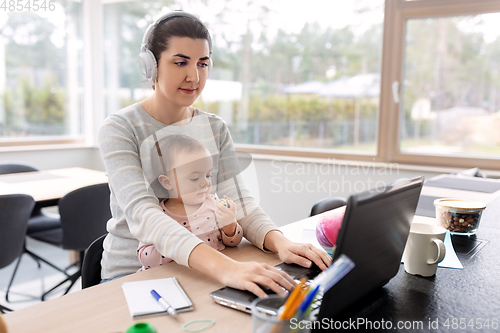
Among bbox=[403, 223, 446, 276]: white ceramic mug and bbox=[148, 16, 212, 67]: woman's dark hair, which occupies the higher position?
bbox=[148, 16, 212, 67]: woman's dark hair

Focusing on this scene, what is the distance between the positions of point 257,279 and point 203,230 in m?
0.33

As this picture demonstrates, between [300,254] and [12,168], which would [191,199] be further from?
[12,168]

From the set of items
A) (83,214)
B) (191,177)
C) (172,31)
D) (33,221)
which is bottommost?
(33,221)

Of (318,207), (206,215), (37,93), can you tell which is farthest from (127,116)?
(37,93)

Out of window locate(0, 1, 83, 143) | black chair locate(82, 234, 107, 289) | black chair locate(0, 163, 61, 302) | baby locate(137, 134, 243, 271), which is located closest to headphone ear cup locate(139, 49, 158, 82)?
baby locate(137, 134, 243, 271)

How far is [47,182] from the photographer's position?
2.46 meters

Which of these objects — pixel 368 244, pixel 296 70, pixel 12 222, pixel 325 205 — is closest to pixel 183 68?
pixel 368 244

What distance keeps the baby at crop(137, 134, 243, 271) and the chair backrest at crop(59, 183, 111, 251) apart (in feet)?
3.82

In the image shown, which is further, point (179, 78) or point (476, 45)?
point (476, 45)

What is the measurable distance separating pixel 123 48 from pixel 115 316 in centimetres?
404

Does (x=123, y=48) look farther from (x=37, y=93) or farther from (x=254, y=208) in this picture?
(x=254, y=208)

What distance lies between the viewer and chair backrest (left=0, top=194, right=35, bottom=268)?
182 cm

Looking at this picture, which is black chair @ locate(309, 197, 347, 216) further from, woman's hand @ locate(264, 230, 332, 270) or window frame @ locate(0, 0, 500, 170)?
window frame @ locate(0, 0, 500, 170)

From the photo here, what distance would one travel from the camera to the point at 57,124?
165 inches
